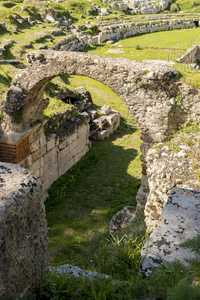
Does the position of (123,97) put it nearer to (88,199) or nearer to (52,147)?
(52,147)

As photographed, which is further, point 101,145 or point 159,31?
point 159,31

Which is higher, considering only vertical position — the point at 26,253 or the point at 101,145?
the point at 26,253

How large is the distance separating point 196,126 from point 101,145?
5.85 meters

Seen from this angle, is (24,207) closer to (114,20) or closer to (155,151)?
(155,151)

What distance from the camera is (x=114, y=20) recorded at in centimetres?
2981

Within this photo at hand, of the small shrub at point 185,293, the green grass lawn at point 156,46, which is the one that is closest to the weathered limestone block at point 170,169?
the small shrub at point 185,293

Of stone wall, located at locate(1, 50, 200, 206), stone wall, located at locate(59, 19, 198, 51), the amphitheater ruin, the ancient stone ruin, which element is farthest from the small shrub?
stone wall, located at locate(59, 19, 198, 51)

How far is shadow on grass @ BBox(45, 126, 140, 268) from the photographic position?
602 cm

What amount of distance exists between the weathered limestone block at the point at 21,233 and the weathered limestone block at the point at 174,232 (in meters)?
0.89

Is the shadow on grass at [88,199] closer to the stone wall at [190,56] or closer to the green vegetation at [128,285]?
the green vegetation at [128,285]

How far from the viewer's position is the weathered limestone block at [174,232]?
2666 mm

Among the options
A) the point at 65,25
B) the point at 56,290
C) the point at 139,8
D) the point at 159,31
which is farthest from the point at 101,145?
the point at 139,8

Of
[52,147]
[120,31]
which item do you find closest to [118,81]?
[52,147]

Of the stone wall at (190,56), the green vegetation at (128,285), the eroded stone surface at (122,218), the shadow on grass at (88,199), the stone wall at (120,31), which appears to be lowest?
the shadow on grass at (88,199)
